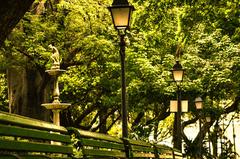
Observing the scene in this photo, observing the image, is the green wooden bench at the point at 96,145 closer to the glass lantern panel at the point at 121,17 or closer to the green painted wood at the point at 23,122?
the green painted wood at the point at 23,122

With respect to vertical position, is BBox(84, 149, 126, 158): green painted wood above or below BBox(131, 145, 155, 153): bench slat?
above

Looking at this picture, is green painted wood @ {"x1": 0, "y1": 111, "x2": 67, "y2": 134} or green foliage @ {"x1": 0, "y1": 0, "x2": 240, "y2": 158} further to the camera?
green foliage @ {"x1": 0, "y1": 0, "x2": 240, "y2": 158}

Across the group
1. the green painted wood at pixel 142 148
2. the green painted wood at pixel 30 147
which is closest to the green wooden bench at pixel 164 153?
the green painted wood at pixel 142 148

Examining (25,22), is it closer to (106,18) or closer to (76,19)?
(76,19)

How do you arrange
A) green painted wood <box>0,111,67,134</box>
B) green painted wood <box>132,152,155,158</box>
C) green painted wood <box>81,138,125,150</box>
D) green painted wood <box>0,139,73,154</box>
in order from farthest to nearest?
green painted wood <box>132,152,155,158</box>, green painted wood <box>81,138,125,150</box>, green painted wood <box>0,111,67,134</box>, green painted wood <box>0,139,73,154</box>

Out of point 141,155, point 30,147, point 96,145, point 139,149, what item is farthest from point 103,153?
point 141,155

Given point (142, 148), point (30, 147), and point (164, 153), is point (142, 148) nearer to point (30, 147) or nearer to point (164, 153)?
point (164, 153)

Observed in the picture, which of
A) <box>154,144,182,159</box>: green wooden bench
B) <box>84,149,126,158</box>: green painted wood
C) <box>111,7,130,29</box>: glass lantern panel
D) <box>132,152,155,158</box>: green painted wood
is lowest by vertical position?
<box>154,144,182,159</box>: green wooden bench

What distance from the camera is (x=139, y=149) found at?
10.9 m

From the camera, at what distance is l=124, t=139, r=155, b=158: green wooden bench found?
965 cm

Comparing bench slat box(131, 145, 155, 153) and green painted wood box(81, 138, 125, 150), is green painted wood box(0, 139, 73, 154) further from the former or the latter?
bench slat box(131, 145, 155, 153)

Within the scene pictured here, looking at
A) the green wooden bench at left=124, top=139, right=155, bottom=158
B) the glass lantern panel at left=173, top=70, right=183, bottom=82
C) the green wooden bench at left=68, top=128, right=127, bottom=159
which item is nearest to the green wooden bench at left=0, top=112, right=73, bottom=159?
the green wooden bench at left=68, top=128, right=127, bottom=159

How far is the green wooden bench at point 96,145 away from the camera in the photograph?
21.5ft

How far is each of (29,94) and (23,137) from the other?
66.3 ft
